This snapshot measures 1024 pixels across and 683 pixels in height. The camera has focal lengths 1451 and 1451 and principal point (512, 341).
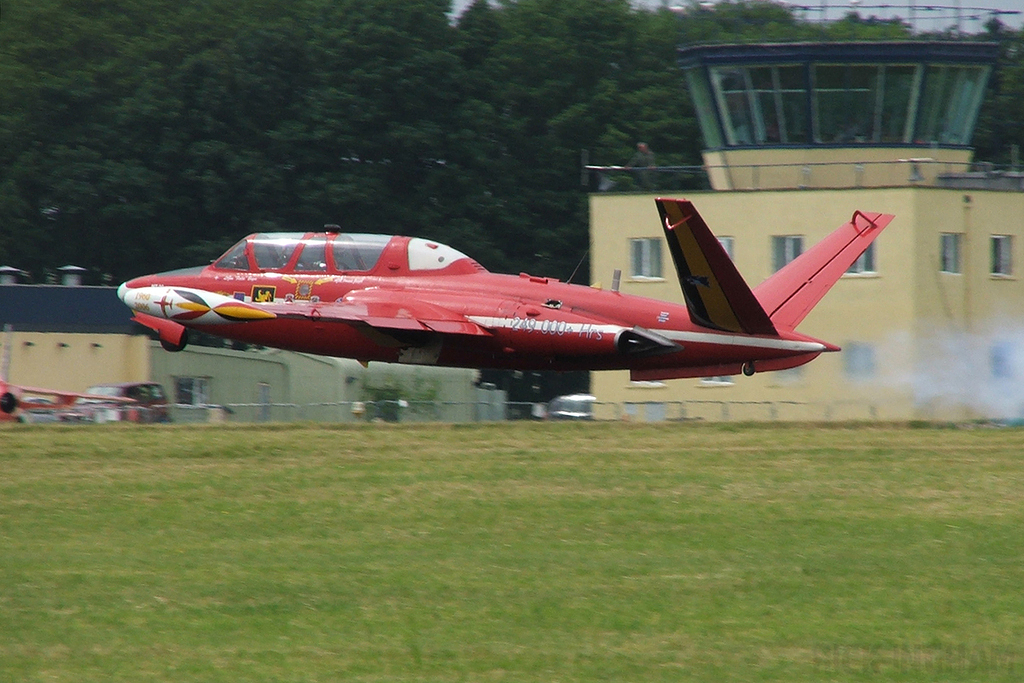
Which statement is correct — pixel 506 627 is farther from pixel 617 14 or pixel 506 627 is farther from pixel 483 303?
pixel 617 14

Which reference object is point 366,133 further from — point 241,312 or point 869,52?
point 241,312

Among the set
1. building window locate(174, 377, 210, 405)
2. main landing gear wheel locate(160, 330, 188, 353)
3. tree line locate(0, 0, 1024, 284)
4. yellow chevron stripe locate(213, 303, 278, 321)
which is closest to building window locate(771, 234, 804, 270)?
building window locate(174, 377, 210, 405)

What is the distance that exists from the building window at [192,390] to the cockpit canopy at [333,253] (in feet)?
52.3

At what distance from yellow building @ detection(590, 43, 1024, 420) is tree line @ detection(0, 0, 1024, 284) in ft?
61.6

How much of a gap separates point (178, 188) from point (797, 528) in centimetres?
5297

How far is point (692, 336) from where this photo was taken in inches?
944

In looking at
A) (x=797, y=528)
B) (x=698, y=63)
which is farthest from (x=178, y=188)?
(x=797, y=528)

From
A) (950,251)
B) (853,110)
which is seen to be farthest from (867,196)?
(950,251)

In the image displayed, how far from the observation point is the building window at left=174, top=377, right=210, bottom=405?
137 feet

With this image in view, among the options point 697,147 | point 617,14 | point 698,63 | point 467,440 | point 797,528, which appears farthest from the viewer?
point 617,14

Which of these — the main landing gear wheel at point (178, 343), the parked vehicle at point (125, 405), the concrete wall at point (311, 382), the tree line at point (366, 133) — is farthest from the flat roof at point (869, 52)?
the main landing gear wheel at point (178, 343)

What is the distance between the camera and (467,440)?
23156mm

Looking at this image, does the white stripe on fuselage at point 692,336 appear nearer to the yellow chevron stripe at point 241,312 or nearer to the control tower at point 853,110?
the yellow chevron stripe at point 241,312

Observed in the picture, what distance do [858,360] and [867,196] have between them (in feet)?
15.2
